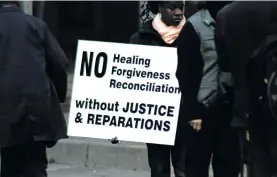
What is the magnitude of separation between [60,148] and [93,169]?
2.19 feet

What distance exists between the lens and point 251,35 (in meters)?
4.75

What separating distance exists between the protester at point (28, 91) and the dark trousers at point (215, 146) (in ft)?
3.05

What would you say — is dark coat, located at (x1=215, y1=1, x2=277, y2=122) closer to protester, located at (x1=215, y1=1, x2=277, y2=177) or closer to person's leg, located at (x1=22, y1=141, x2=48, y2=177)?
protester, located at (x1=215, y1=1, x2=277, y2=177)

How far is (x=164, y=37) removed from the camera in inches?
262

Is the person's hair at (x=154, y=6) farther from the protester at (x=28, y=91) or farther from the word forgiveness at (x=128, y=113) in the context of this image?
the protester at (x=28, y=91)

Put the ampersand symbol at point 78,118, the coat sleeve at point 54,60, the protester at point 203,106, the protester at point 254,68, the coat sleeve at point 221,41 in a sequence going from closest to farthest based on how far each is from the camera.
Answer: the protester at point 254,68, the coat sleeve at point 221,41, the protester at point 203,106, the coat sleeve at point 54,60, the ampersand symbol at point 78,118

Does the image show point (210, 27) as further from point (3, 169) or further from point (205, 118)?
point (3, 169)

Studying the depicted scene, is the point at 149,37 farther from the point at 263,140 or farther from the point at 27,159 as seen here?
the point at 263,140

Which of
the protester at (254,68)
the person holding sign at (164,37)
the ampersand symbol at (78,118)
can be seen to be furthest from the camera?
the ampersand symbol at (78,118)

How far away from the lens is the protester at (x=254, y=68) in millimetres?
4684

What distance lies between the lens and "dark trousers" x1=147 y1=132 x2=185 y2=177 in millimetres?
6609

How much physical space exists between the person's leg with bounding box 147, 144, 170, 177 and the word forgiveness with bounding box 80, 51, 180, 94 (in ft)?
1.73

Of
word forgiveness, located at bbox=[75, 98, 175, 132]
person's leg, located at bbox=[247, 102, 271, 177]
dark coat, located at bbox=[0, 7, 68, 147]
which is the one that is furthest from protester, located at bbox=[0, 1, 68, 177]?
person's leg, located at bbox=[247, 102, 271, 177]

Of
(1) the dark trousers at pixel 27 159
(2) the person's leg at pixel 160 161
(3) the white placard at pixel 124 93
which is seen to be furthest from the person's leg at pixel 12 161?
(3) the white placard at pixel 124 93
